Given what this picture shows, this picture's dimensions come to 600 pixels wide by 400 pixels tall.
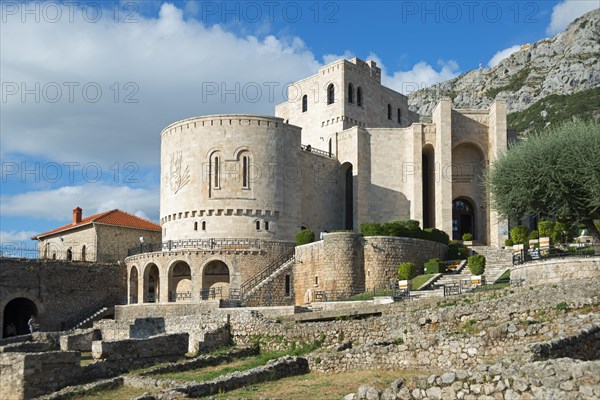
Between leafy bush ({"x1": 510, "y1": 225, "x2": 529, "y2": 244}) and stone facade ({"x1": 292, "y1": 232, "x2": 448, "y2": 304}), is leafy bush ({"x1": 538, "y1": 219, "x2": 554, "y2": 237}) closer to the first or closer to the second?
leafy bush ({"x1": 510, "y1": 225, "x2": 529, "y2": 244})

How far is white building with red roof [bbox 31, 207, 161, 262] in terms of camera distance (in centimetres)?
5200

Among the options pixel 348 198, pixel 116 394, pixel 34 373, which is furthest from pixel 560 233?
pixel 34 373

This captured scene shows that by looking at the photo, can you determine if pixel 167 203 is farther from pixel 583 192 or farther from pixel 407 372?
pixel 407 372

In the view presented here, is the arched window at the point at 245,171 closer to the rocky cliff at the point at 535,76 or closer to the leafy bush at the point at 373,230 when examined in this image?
the leafy bush at the point at 373,230

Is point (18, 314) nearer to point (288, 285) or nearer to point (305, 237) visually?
point (288, 285)

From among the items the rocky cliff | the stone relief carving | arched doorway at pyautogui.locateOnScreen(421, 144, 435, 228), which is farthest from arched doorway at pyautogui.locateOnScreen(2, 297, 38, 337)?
the rocky cliff

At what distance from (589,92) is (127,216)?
7025 centimetres

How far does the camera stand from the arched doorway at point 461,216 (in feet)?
166

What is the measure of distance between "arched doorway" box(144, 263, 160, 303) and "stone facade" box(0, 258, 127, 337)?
203 cm

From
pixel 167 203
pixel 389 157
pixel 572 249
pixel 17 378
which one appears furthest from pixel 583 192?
pixel 167 203

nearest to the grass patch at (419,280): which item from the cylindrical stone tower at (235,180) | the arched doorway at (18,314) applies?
the cylindrical stone tower at (235,180)

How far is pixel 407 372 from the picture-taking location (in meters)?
18.1

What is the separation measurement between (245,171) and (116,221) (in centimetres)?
1314

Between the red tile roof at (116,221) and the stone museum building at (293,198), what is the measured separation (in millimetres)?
5436
